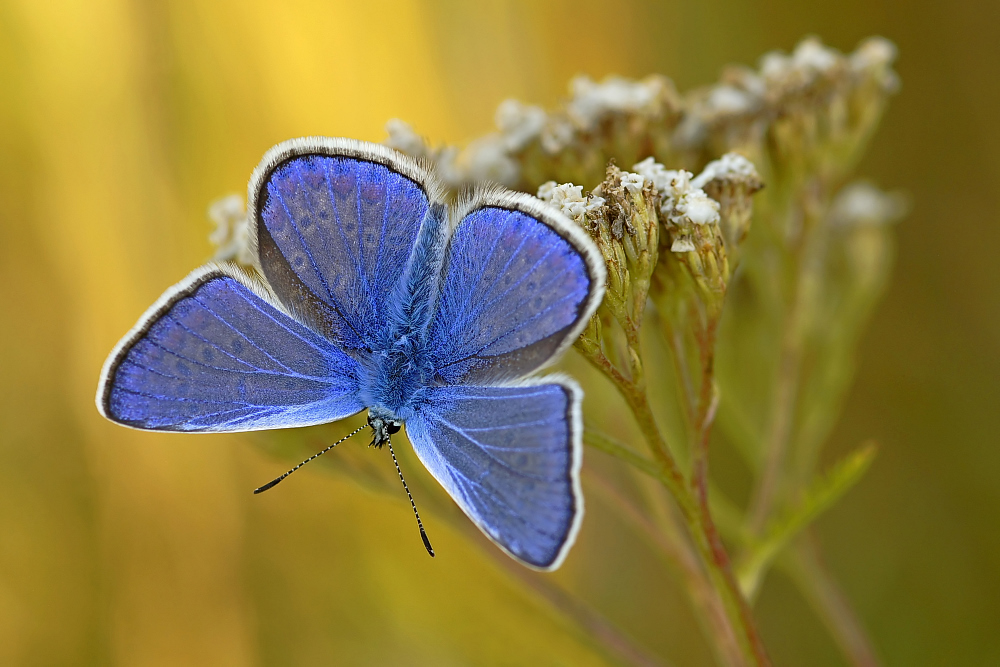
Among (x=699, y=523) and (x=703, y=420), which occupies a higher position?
(x=703, y=420)

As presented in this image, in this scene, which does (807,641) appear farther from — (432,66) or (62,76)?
(62,76)

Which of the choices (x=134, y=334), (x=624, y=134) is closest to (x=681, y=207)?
(x=624, y=134)

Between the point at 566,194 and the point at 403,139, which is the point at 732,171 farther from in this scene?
the point at 403,139

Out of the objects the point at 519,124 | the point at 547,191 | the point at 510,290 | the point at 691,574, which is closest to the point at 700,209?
the point at 547,191

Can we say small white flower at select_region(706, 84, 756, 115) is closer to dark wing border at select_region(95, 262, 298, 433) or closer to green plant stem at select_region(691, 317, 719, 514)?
green plant stem at select_region(691, 317, 719, 514)

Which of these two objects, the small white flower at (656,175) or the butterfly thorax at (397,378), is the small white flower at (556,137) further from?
the butterfly thorax at (397,378)

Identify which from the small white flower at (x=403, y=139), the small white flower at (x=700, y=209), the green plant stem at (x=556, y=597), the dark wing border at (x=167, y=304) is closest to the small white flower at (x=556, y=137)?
the small white flower at (x=403, y=139)
